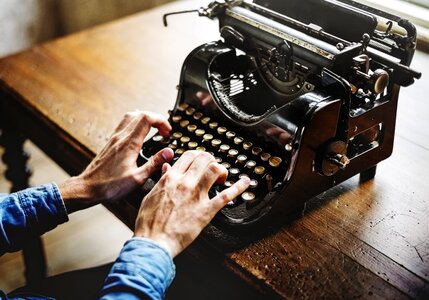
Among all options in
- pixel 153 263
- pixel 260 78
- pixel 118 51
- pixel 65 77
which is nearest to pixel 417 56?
pixel 260 78

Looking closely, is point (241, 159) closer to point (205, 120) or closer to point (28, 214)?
point (205, 120)

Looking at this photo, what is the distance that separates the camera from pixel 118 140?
1.70m

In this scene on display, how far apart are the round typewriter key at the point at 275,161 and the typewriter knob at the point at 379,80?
31 centimetres

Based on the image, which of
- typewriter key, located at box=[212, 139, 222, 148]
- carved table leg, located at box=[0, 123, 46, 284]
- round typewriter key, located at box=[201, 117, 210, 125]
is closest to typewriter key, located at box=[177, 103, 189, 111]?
round typewriter key, located at box=[201, 117, 210, 125]

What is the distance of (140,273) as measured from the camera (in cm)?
124

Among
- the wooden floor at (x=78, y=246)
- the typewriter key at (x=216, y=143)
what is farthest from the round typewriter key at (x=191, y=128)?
the wooden floor at (x=78, y=246)

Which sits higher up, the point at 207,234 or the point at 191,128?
the point at 191,128

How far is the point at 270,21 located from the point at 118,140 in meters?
0.60

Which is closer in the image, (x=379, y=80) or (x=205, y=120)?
(x=379, y=80)

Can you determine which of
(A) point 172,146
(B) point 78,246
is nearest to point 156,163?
(A) point 172,146

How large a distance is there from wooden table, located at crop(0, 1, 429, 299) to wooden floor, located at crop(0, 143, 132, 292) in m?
0.85

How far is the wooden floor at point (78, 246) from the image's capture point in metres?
2.77

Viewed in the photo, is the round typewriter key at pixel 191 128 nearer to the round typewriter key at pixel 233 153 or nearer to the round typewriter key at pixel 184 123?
the round typewriter key at pixel 184 123

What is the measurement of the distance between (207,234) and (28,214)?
0.51 m
